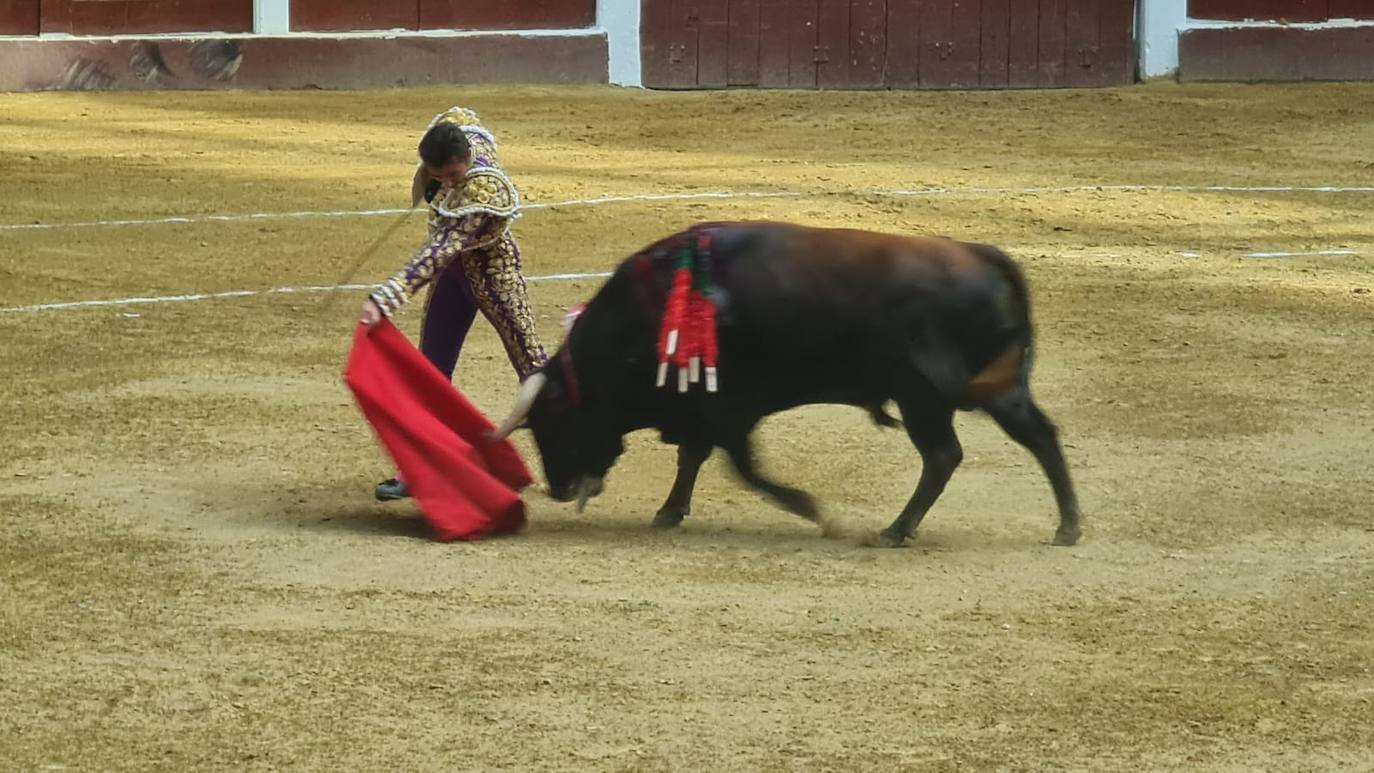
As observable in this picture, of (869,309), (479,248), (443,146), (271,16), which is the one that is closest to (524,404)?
(479,248)

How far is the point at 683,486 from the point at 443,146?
105 centimetres

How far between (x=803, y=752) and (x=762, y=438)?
2.74m

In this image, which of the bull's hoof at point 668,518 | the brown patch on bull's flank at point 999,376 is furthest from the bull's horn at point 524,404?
the brown patch on bull's flank at point 999,376

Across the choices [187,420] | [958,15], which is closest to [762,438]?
[187,420]

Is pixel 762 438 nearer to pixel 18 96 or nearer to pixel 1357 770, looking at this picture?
pixel 1357 770

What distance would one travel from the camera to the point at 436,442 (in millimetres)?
5852

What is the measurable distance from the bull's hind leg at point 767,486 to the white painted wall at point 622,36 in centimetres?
1038

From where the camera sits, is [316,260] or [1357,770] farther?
[316,260]

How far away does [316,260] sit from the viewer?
32.7 ft

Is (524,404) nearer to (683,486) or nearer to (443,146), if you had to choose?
(683,486)

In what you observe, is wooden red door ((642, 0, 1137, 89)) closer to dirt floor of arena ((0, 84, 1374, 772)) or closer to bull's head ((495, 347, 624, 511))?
dirt floor of arena ((0, 84, 1374, 772))

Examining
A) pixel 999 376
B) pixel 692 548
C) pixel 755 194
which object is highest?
pixel 999 376

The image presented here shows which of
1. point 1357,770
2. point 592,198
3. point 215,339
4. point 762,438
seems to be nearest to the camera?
point 1357,770

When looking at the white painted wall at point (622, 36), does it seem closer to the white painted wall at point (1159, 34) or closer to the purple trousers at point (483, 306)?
the white painted wall at point (1159, 34)
